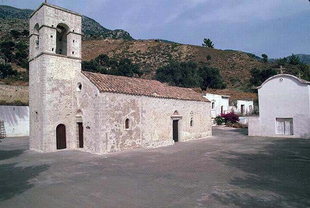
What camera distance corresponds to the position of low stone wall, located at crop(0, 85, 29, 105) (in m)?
31.4

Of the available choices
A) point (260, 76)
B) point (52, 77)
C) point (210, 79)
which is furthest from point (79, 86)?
point (260, 76)

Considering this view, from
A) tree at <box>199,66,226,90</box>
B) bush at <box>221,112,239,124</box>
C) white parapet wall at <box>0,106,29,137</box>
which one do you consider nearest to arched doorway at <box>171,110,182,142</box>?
bush at <box>221,112,239,124</box>

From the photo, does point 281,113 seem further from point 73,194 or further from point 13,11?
point 13,11

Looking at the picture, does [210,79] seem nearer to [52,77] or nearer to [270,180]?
[52,77]

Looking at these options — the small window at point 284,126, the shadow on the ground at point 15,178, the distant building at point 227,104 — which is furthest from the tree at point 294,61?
the shadow on the ground at point 15,178

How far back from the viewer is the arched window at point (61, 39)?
1764 cm

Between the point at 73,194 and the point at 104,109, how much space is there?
7.95 meters

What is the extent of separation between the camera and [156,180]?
922cm

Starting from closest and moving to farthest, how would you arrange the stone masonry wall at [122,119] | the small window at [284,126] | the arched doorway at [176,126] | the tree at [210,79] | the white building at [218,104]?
the stone masonry wall at [122,119] < the arched doorway at [176,126] < the small window at [284,126] < the white building at [218,104] < the tree at [210,79]

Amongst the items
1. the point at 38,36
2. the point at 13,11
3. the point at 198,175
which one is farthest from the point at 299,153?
the point at 13,11

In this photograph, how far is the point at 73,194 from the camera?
7691 millimetres

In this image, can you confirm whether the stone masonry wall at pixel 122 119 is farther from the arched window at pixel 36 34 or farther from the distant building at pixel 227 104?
the distant building at pixel 227 104

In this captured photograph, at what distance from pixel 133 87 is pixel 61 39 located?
20.9 ft

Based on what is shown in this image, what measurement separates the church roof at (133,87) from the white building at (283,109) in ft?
21.5
